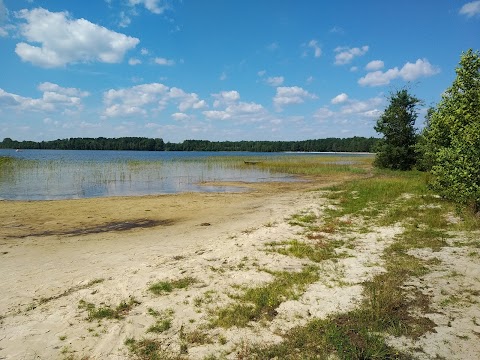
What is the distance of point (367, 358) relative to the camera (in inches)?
196

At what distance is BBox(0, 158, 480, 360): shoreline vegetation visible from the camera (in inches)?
217

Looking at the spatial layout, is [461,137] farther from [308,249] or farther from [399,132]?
[399,132]

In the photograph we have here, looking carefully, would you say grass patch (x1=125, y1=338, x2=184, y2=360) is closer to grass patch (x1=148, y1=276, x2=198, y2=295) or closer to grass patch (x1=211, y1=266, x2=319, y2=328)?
grass patch (x1=211, y1=266, x2=319, y2=328)

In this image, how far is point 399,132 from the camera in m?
37.1

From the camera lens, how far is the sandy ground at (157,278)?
A: 5.68m

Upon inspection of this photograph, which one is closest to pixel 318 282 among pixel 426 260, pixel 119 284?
pixel 426 260

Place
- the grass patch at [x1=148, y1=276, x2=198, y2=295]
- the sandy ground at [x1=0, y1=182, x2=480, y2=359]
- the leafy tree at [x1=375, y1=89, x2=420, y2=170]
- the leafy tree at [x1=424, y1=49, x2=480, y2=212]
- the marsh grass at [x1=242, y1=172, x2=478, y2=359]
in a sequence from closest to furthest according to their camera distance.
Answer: the marsh grass at [x1=242, y1=172, x2=478, y2=359]
the sandy ground at [x1=0, y1=182, x2=480, y2=359]
the grass patch at [x1=148, y1=276, x2=198, y2=295]
the leafy tree at [x1=424, y1=49, x2=480, y2=212]
the leafy tree at [x1=375, y1=89, x2=420, y2=170]

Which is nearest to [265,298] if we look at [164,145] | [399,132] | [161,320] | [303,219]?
[161,320]

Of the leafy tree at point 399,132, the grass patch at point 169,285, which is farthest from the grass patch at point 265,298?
the leafy tree at point 399,132

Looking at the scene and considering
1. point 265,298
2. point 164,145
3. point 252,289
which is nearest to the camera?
point 265,298

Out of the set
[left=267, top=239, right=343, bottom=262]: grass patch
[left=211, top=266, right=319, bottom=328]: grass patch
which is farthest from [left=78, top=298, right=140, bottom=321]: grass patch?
[left=267, top=239, right=343, bottom=262]: grass patch

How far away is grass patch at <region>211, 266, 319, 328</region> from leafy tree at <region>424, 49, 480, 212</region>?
25.7ft

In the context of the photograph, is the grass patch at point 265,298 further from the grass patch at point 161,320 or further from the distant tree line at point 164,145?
the distant tree line at point 164,145

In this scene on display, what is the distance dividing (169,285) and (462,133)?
1227cm
